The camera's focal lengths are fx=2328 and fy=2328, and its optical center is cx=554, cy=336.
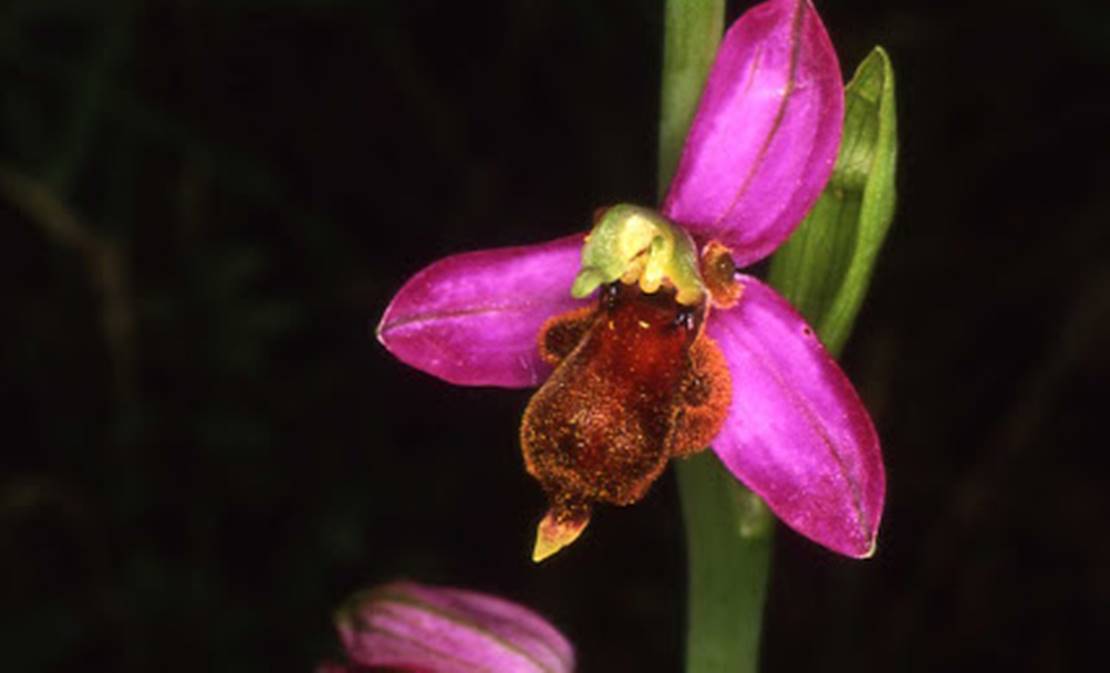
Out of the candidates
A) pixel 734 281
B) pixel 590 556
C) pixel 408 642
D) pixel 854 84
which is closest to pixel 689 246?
pixel 734 281

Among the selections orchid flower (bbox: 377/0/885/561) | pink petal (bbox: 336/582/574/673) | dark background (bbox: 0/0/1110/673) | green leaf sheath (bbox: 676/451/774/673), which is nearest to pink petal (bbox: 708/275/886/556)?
orchid flower (bbox: 377/0/885/561)

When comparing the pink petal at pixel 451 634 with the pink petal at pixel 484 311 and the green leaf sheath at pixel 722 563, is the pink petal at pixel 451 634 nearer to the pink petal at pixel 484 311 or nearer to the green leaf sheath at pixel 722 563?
the green leaf sheath at pixel 722 563

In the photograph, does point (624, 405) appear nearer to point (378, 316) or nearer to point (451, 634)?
point (451, 634)

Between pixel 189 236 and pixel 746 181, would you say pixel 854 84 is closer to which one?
pixel 746 181

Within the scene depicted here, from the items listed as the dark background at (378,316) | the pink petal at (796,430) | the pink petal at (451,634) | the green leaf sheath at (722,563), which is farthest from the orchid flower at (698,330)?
the dark background at (378,316)

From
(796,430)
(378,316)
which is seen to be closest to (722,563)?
(796,430)

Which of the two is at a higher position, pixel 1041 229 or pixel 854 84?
pixel 854 84

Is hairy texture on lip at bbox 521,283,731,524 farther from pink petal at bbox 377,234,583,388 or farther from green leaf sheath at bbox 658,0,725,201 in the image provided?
green leaf sheath at bbox 658,0,725,201

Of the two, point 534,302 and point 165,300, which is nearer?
point 534,302
